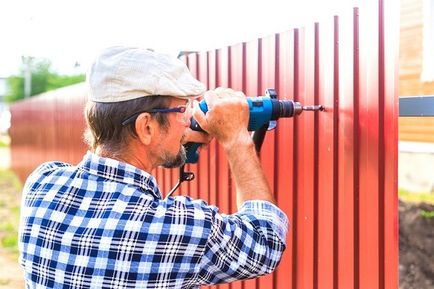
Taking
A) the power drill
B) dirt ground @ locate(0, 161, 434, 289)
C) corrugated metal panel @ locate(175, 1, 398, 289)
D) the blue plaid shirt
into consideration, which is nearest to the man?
the blue plaid shirt

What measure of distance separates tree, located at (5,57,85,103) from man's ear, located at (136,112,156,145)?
A: 53359 millimetres

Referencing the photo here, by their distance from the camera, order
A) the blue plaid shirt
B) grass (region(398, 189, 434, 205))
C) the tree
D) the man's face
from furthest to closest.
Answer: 1. the tree
2. grass (region(398, 189, 434, 205))
3. the man's face
4. the blue plaid shirt

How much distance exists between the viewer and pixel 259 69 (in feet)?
11.0

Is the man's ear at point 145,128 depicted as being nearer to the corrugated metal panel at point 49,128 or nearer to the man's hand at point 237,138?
the man's hand at point 237,138

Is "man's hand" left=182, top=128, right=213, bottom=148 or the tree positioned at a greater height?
the tree

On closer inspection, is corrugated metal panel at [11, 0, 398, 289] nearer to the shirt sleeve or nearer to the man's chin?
the shirt sleeve

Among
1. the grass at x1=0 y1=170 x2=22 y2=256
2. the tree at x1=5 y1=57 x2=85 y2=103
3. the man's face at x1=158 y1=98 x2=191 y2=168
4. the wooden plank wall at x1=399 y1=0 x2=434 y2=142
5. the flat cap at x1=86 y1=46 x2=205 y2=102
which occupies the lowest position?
the grass at x1=0 y1=170 x2=22 y2=256

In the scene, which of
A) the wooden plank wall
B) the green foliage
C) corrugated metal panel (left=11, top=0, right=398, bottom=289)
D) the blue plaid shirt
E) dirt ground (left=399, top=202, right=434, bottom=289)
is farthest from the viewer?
the wooden plank wall

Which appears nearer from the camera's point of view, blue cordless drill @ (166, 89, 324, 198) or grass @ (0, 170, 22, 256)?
blue cordless drill @ (166, 89, 324, 198)

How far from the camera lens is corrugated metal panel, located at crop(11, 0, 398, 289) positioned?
7.90 feet

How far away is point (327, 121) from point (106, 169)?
1.26 m

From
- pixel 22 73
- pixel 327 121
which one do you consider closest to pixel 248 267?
pixel 327 121

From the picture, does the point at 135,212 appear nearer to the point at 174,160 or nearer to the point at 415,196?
the point at 174,160

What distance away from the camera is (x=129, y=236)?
1.70m
